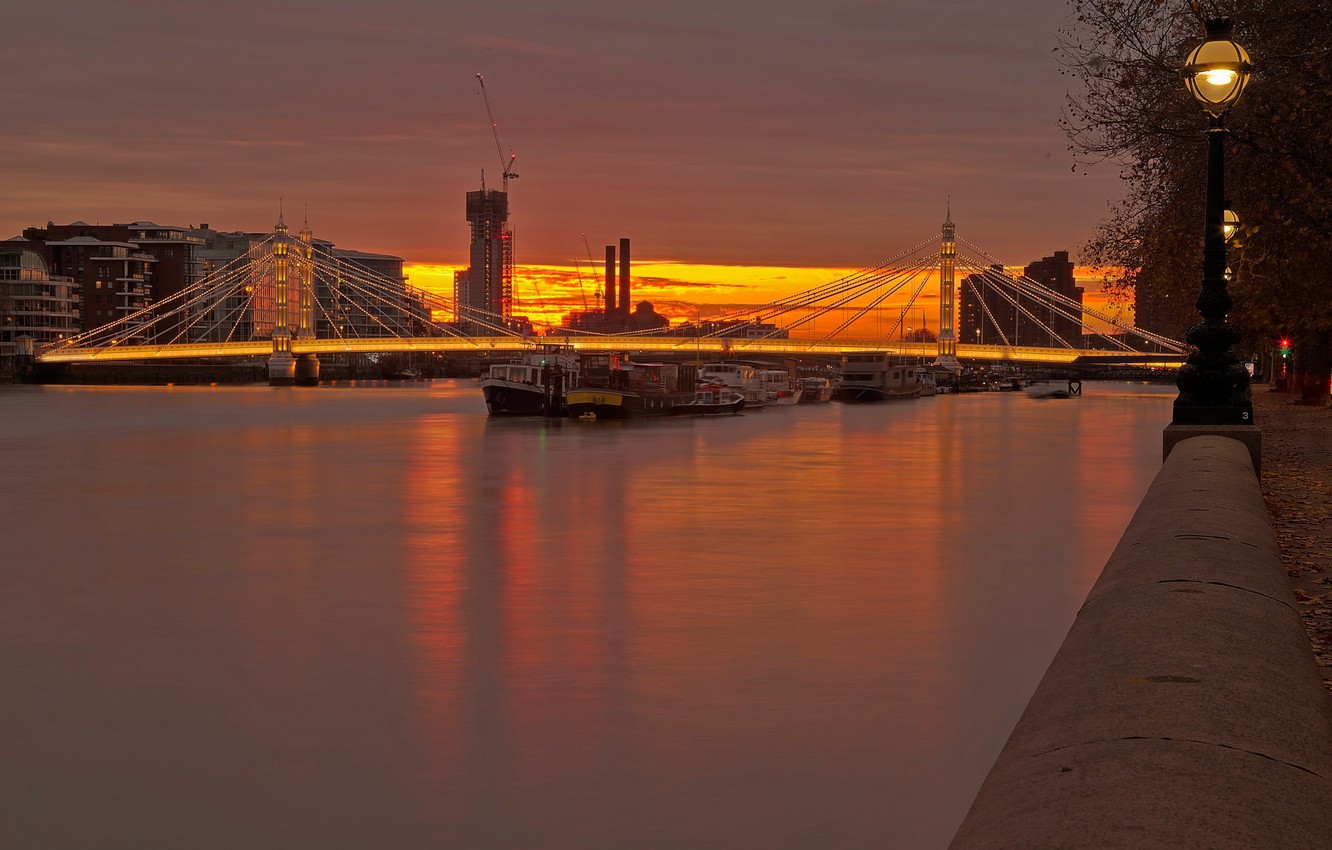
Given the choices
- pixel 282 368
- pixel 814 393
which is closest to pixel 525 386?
pixel 814 393

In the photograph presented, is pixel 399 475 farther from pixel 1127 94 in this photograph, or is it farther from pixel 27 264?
pixel 27 264

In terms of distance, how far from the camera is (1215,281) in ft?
55.5

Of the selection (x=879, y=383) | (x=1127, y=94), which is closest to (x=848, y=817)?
(x=1127, y=94)

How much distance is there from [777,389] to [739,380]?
13178 mm

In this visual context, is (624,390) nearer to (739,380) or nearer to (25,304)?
(739,380)

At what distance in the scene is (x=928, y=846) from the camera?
8.48m

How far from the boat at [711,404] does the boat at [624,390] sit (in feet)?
1.56

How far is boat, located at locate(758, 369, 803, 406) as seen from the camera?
12191cm

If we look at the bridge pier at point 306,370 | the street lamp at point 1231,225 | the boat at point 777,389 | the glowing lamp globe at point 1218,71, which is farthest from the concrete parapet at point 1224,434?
the bridge pier at point 306,370

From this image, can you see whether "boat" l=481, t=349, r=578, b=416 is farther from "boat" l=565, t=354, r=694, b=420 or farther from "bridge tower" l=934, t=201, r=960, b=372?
"bridge tower" l=934, t=201, r=960, b=372

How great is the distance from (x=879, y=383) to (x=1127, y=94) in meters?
107

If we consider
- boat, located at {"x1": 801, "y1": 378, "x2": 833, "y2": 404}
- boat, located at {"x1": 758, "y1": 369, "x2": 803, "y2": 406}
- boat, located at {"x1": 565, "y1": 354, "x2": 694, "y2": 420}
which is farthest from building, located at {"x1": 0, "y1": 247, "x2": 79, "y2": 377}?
boat, located at {"x1": 565, "y1": 354, "x2": 694, "y2": 420}

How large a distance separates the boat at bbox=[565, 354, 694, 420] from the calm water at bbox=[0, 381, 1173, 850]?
45.7 metres

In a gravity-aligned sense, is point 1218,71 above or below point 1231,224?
above
